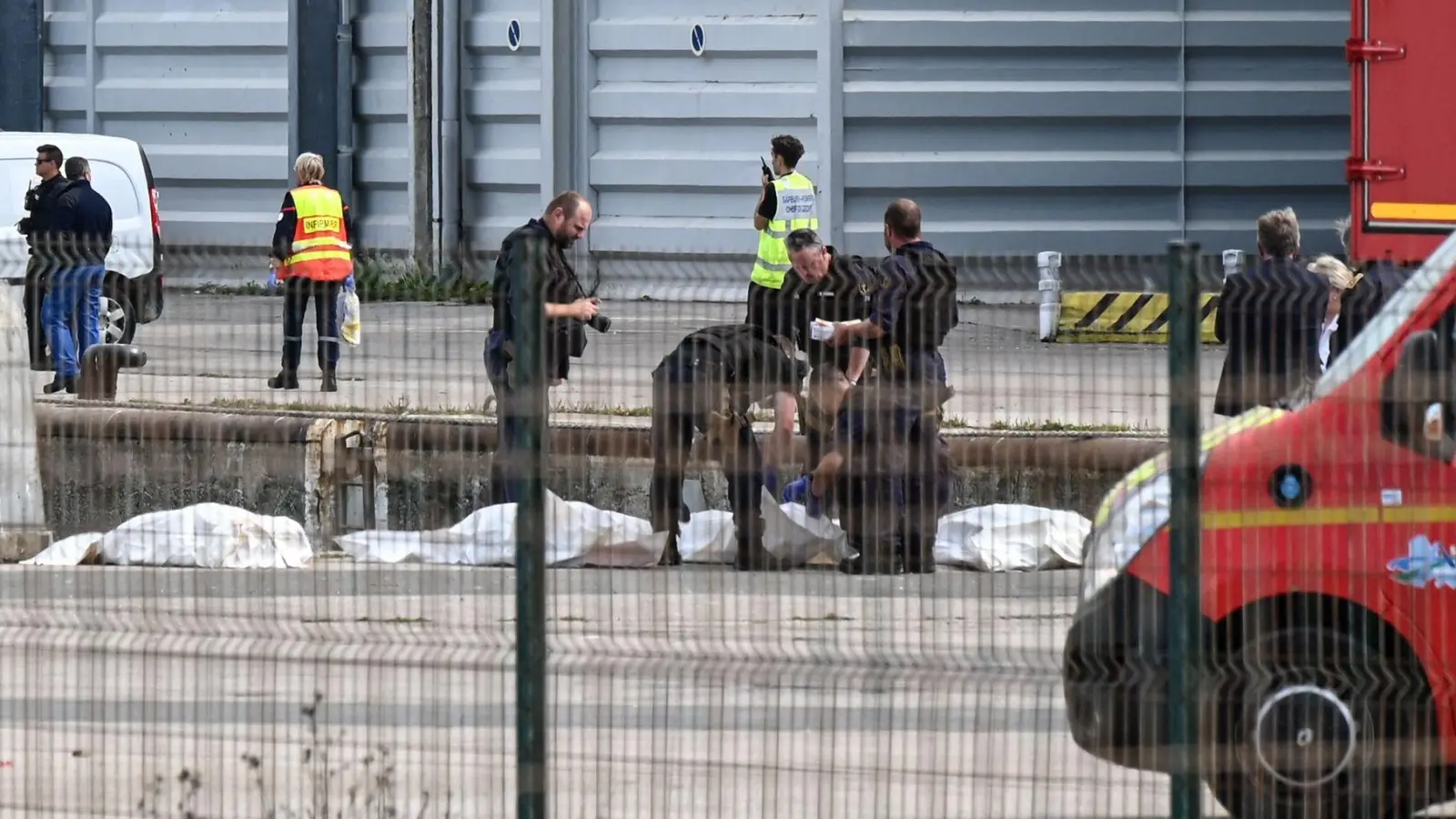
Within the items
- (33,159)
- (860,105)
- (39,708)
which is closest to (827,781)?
(39,708)

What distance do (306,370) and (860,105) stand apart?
17.2m

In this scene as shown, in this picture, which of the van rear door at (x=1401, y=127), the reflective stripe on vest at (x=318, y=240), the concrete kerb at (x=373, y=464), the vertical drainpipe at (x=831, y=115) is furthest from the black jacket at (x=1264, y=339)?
the vertical drainpipe at (x=831, y=115)

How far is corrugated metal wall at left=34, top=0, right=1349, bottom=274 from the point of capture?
22.6 metres

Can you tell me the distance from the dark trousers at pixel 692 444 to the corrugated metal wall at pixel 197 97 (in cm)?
1970

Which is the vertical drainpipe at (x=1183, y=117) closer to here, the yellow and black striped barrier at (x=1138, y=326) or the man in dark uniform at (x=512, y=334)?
the man in dark uniform at (x=512, y=334)

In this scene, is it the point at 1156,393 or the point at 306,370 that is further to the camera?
the point at 306,370

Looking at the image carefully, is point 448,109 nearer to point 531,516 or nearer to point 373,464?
point 373,464

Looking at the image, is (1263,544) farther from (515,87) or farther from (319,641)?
(515,87)

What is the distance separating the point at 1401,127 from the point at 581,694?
25.5 ft

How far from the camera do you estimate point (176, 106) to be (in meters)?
25.0

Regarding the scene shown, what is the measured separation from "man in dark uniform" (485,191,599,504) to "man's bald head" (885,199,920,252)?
57.8 inches

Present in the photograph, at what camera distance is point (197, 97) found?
82.0 feet

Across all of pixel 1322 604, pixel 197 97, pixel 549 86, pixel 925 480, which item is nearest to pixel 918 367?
pixel 925 480

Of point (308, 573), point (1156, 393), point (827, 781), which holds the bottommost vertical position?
point (827, 781)
